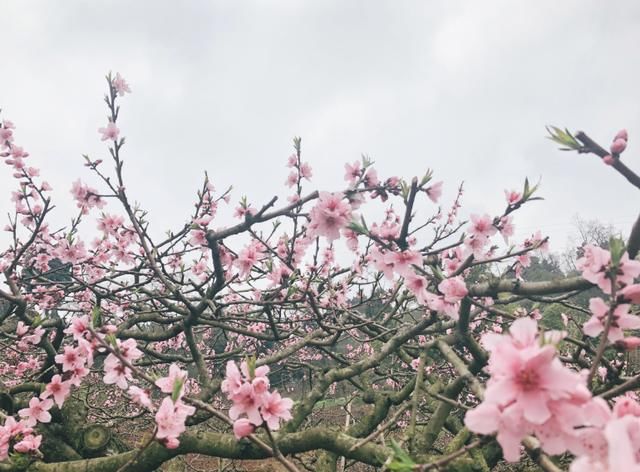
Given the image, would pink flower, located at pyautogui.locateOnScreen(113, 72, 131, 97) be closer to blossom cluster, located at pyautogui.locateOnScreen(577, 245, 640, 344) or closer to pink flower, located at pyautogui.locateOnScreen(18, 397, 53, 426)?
pink flower, located at pyautogui.locateOnScreen(18, 397, 53, 426)

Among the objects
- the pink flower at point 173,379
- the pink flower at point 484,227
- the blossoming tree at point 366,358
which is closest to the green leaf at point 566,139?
the blossoming tree at point 366,358

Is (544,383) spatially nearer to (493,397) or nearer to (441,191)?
(493,397)

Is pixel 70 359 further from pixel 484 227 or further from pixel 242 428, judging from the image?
pixel 484 227

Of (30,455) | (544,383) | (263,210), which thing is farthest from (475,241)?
(30,455)

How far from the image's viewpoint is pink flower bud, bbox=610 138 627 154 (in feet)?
4.74

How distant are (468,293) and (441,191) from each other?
2.45 feet

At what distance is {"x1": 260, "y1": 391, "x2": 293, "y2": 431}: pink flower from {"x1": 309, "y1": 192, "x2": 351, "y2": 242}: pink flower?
925 mm

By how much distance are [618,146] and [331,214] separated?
1240 mm

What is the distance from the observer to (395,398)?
4.06 metres

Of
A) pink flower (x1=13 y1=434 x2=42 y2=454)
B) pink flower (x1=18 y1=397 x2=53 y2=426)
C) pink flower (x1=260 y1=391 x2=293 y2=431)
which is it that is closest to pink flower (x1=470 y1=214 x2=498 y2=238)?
pink flower (x1=260 y1=391 x2=293 y2=431)

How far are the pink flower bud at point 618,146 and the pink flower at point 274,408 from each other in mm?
1488

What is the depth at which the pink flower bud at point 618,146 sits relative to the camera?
1.44m

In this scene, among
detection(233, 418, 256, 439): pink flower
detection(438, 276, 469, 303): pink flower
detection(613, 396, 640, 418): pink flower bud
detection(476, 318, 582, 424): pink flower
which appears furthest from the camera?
detection(438, 276, 469, 303): pink flower

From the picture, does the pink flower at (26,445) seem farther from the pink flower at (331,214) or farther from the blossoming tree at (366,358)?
the pink flower at (331,214)
